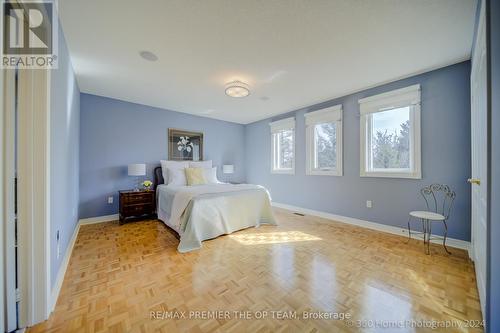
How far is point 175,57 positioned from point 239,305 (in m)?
2.74

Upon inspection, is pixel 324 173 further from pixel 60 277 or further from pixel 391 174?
pixel 60 277

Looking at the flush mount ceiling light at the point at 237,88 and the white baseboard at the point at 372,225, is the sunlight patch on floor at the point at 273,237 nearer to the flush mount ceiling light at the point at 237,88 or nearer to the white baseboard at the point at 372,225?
the white baseboard at the point at 372,225

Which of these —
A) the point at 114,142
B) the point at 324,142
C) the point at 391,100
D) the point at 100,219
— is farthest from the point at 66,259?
the point at 391,100

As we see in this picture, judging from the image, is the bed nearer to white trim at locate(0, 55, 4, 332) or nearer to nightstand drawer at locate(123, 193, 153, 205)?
nightstand drawer at locate(123, 193, 153, 205)

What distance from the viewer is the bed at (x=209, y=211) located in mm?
2613

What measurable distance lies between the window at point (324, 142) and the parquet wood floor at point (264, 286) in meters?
1.59

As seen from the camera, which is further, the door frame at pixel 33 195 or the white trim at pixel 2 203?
the door frame at pixel 33 195

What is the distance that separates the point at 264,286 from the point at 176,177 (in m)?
2.97

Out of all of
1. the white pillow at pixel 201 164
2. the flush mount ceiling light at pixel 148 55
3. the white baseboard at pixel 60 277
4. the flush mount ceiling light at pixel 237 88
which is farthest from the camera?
the white pillow at pixel 201 164

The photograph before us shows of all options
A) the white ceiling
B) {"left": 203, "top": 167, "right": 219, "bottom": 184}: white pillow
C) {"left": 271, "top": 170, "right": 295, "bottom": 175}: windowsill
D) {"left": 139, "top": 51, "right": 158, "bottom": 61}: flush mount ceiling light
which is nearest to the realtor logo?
the white ceiling

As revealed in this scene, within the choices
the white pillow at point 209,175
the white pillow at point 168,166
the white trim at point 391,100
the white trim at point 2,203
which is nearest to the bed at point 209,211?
the white pillow at point 168,166

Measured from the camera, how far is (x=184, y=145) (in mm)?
→ 4812

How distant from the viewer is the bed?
2.61 m

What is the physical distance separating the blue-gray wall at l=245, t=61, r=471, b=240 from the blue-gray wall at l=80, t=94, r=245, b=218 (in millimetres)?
3255
